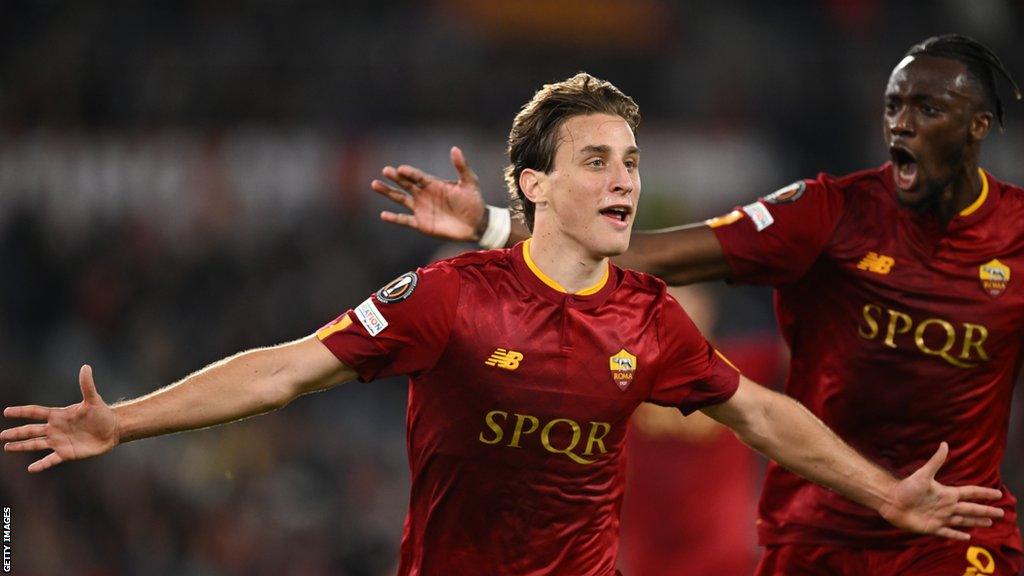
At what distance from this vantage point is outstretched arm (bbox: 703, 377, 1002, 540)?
15.9 feet

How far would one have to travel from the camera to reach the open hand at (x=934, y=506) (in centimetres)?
489

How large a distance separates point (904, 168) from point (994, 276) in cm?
52

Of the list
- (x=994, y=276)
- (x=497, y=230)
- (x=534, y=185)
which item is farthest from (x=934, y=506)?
(x=497, y=230)

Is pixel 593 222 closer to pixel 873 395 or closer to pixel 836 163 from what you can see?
pixel 873 395

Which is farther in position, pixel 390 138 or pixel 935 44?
pixel 390 138

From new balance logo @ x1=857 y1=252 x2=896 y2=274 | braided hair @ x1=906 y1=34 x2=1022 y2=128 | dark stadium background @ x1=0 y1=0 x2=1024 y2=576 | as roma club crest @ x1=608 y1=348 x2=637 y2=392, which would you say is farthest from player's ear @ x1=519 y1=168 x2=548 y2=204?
dark stadium background @ x1=0 y1=0 x2=1024 y2=576

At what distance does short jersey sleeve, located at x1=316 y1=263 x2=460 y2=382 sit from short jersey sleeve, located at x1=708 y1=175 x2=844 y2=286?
147cm

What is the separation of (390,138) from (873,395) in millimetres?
8591

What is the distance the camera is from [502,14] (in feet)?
49.2

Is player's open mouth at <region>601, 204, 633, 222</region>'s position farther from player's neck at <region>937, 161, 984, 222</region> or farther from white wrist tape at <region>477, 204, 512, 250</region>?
player's neck at <region>937, 161, 984, 222</region>

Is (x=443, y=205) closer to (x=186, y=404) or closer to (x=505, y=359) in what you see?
(x=505, y=359)

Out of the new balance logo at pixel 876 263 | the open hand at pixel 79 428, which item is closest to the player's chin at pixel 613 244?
the new balance logo at pixel 876 263

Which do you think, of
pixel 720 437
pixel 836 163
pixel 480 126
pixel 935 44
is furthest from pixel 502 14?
pixel 935 44

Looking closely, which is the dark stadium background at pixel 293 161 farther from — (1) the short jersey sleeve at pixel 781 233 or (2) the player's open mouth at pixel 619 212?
(2) the player's open mouth at pixel 619 212
